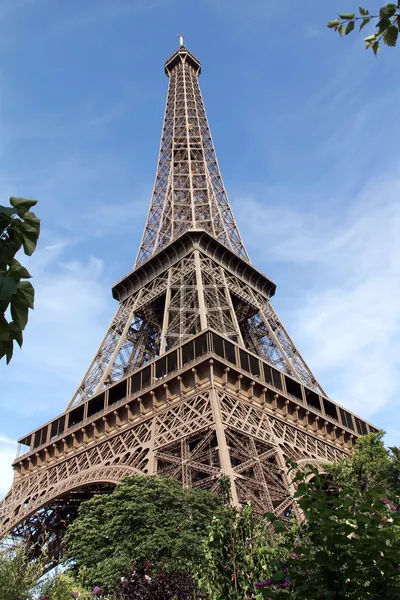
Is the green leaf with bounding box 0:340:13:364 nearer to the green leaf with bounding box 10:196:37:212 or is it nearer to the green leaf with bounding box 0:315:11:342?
the green leaf with bounding box 0:315:11:342

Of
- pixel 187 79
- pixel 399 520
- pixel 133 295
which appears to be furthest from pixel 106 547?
pixel 187 79

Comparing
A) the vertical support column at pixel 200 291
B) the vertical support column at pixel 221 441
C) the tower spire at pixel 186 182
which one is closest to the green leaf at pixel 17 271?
the vertical support column at pixel 221 441

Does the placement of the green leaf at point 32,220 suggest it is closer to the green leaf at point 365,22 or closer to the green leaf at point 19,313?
the green leaf at point 19,313

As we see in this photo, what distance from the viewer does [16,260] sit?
4.08m

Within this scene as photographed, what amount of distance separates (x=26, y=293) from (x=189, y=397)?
1053 inches

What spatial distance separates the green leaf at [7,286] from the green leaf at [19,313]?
0.90 ft

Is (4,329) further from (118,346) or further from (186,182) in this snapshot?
(186,182)

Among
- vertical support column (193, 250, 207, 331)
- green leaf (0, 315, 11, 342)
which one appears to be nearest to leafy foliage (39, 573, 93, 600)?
green leaf (0, 315, 11, 342)

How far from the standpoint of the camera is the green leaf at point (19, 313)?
4070mm

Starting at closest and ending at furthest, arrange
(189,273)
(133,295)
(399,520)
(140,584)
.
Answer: (399,520) < (140,584) < (189,273) < (133,295)

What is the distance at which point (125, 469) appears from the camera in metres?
29.1

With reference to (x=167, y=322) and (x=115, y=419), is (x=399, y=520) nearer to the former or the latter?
(x=115, y=419)

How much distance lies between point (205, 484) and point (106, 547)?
4796 millimetres

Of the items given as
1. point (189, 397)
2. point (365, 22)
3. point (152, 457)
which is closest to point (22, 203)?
point (365, 22)
